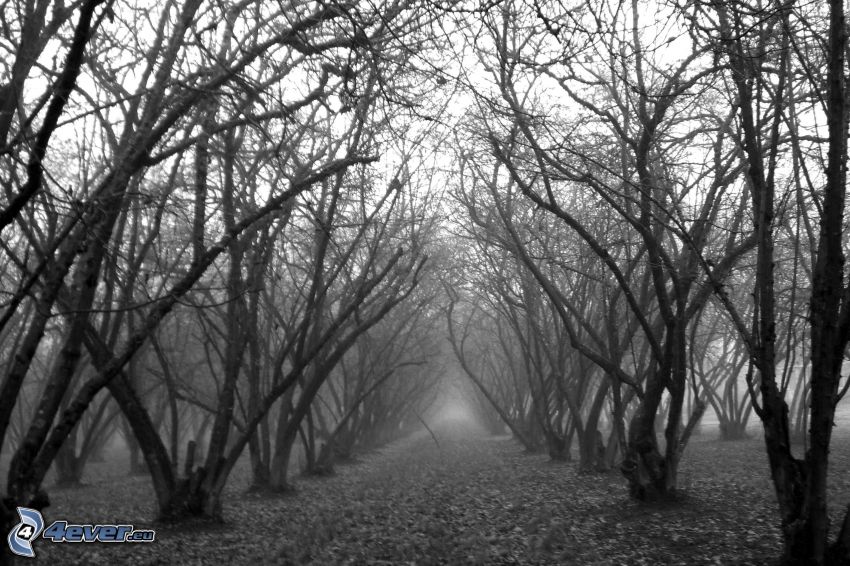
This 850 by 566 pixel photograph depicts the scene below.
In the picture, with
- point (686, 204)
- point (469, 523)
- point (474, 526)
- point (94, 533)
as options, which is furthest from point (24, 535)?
point (686, 204)

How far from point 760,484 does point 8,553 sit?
11775mm

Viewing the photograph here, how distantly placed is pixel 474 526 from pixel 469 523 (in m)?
0.28

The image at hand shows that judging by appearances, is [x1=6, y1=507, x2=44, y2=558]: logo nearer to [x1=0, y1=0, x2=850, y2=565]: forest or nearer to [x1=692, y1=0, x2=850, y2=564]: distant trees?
[x1=0, y1=0, x2=850, y2=565]: forest

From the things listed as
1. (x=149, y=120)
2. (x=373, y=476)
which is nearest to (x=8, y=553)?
(x=149, y=120)

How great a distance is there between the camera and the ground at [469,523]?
25.1 ft

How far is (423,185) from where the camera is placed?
15242 millimetres

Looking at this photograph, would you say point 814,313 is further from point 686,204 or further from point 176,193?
point 176,193

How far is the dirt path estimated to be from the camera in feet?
25.1

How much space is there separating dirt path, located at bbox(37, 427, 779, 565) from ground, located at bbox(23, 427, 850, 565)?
0.02 metres

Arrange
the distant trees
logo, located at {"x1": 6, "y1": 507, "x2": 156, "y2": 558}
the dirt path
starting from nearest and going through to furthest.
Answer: the distant trees, the dirt path, logo, located at {"x1": 6, "y1": 507, "x2": 156, "y2": 558}

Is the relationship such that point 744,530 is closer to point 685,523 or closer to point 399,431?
point 685,523

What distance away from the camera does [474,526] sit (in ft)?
32.2

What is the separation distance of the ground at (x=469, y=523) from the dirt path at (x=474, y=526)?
0.02 meters

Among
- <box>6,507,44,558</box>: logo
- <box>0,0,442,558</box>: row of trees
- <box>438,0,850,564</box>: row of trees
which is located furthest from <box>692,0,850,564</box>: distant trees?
<box>6,507,44,558</box>: logo
